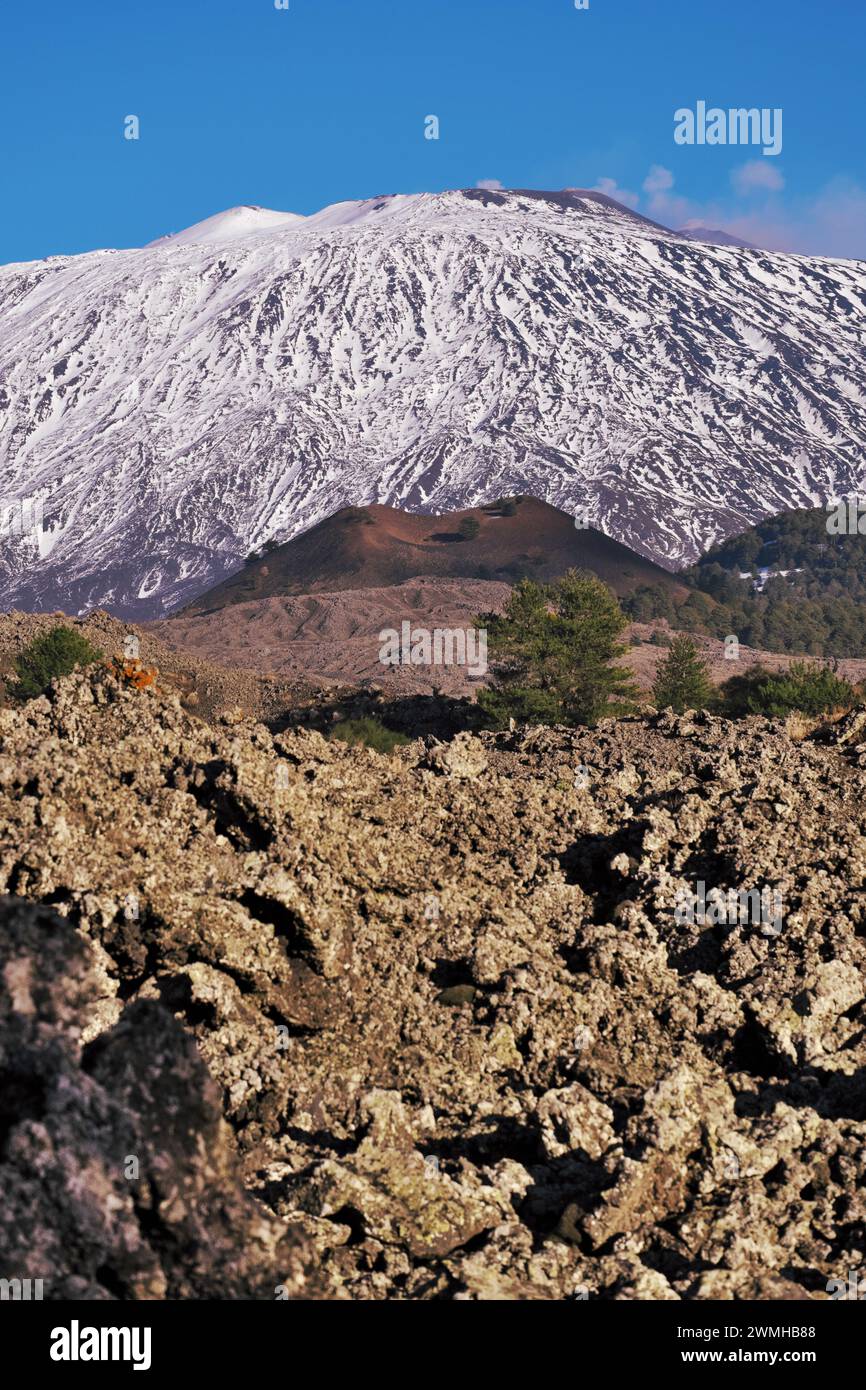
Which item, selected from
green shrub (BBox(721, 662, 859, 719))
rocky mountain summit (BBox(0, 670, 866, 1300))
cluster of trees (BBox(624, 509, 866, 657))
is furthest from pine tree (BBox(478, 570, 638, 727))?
cluster of trees (BBox(624, 509, 866, 657))

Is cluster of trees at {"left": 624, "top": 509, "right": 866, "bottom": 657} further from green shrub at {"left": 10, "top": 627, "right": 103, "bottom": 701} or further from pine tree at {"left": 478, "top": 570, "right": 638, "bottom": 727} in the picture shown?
green shrub at {"left": 10, "top": 627, "right": 103, "bottom": 701}

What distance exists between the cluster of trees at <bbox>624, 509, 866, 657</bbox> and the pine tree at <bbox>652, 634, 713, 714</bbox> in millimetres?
46262

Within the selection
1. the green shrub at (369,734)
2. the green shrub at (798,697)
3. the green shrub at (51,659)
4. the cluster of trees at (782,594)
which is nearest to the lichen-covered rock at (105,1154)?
the green shrub at (369,734)

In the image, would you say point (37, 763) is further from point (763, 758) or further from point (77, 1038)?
point (763, 758)

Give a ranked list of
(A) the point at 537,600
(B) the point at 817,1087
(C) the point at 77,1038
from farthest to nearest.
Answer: (A) the point at 537,600 < (B) the point at 817,1087 < (C) the point at 77,1038

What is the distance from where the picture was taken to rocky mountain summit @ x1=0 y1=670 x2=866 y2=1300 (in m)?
5.94

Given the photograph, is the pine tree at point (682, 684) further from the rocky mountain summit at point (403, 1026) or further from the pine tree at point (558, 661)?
the rocky mountain summit at point (403, 1026)

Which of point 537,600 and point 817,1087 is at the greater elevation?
point 537,600

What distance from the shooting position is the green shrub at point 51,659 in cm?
3600

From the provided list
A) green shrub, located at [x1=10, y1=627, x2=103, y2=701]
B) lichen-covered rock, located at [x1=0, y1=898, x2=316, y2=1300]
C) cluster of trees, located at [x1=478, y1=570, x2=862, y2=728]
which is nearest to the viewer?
lichen-covered rock, located at [x1=0, y1=898, x2=316, y2=1300]
